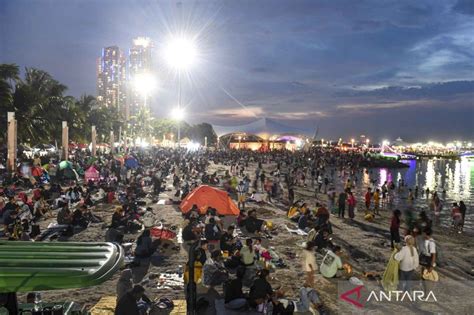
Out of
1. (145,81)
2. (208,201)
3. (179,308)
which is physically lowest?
(179,308)

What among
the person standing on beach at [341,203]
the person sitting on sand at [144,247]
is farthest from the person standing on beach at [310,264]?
the person standing on beach at [341,203]

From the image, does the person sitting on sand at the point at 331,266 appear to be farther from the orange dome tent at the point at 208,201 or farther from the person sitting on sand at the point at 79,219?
the person sitting on sand at the point at 79,219

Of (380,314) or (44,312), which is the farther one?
(380,314)

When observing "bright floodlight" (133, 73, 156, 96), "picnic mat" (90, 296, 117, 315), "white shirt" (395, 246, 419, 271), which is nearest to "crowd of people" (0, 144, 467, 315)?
"white shirt" (395, 246, 419, 271)

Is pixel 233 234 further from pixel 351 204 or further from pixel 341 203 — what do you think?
pixel 341 203

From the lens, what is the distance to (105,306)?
Result: 25.4 ft

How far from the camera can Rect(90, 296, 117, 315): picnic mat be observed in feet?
24.5

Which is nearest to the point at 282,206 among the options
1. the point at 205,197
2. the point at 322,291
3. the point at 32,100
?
the point at 205,197

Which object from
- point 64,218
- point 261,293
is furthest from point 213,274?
point 64,218

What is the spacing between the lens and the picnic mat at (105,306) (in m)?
7.45

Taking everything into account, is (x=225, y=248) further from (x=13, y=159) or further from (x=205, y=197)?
(x=13, y=159)

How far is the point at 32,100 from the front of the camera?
30.7 metres

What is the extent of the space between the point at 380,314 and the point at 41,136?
3197 centimetres

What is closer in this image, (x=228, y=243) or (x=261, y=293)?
(x=261, y=293)
